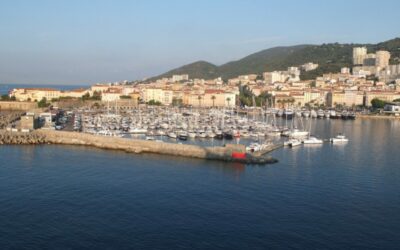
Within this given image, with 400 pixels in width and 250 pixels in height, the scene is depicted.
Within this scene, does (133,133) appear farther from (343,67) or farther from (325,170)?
(343,67)

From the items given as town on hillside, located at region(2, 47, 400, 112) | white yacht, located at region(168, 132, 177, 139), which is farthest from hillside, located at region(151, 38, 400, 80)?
white yacht, located at region(168, 132, 177, 139)

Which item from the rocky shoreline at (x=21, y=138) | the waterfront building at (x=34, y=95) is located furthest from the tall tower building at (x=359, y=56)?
the rocky shoreline at (x=21, y=138)

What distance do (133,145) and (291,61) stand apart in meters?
70.2

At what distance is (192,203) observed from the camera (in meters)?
11.0

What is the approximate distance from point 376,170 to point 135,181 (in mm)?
7335

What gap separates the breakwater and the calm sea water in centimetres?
59

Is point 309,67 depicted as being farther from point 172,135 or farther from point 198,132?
point 172,135

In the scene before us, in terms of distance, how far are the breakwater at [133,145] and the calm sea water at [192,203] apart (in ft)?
1.92

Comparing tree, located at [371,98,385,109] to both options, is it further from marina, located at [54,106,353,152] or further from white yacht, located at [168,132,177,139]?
white yacht, located at [168,132,177,139]

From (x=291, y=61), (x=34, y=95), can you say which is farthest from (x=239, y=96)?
(x=291, y=61)

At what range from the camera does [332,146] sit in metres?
20.7

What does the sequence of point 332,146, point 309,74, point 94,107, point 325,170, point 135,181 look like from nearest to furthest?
point 135,181 → point 325,170 → point 332,146 → point 94,107 → point 309,74

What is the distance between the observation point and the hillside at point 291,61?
242 feet

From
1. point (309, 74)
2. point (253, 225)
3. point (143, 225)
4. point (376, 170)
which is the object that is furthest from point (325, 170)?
point (309, 74)
